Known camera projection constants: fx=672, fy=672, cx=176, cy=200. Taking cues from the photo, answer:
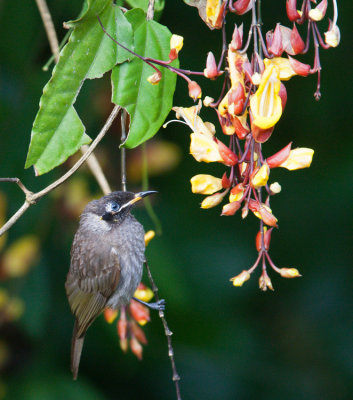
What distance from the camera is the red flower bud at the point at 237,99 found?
1602 millimetres

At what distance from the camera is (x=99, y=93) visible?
346cm

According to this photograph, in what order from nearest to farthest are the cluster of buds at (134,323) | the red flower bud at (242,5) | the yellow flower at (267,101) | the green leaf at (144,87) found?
the yellow flower at (267,101)
the red flower bud at (242,5)
the green leaf at (144,87)
the cluster of buds at (134,323)

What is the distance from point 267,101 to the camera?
1581 mm

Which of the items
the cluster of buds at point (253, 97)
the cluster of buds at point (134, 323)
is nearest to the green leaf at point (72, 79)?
the cluster of buds at point (253, 97)

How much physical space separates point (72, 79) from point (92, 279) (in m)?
1.31

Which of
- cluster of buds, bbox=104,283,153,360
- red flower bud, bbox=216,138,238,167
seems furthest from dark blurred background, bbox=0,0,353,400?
red flower bud, bbox=216,138,238,167

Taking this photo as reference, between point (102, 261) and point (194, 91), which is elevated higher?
point (194, 91)

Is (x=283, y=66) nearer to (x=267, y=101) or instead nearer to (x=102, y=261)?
(x=267, y=101)

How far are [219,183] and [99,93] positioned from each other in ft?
5.95

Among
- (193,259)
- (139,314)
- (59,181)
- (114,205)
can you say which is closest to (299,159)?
(59,181)

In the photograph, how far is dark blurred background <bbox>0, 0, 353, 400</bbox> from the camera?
11.1 ft

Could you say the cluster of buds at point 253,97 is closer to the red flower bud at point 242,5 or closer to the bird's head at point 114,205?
the red flower bud at point 242,5

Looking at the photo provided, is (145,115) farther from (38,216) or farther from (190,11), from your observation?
(190,11)

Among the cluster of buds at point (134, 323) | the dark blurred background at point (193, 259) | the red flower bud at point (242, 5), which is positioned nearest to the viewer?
the red flower bud at point (242, 5)
